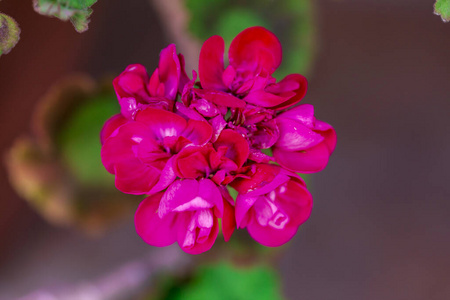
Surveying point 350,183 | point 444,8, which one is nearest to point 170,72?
point 444,8

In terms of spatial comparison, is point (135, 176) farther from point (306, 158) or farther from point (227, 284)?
point (227, 284)

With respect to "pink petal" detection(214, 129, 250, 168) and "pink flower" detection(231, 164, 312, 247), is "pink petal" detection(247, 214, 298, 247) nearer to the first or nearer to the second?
"pink flower" detection(231, 164, 312, 247)

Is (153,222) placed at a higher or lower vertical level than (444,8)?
lower

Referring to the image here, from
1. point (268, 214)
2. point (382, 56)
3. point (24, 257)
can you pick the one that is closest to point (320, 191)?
point (382, 56)

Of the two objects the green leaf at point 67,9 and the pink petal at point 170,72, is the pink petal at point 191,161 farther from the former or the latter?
the green leaf at point 67,9

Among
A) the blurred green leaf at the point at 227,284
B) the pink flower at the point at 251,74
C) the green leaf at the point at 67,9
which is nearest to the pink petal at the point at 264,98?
the pink flower at the point at 251,74

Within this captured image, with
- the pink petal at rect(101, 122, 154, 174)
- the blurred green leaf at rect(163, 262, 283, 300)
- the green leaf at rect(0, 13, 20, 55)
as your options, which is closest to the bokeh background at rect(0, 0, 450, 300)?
the blurred green leaf at rect(163, 262, 283, 300)
